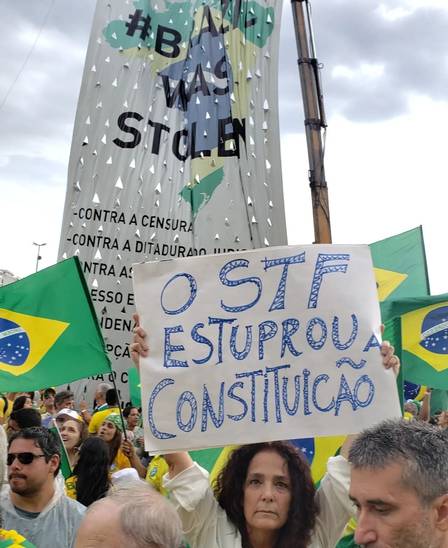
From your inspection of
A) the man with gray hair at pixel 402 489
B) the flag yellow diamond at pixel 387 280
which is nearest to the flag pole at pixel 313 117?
the flag yellow diamond at pixel 387 280

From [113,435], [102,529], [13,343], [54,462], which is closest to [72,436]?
[113,435]

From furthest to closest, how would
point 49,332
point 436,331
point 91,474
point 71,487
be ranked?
point 436,331, point 49,332, point 71,487, point 91,474

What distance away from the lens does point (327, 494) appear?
3076 millimetres

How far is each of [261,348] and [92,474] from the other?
1784 millimetres

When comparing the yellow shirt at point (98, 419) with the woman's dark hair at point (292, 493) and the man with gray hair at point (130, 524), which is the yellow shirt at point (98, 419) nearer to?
the woman's dark hair at point (292, 493)

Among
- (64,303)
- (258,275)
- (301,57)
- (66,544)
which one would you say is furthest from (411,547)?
(301,57)

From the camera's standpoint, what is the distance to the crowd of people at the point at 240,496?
186cm

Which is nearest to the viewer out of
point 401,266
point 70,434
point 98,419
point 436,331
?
point 70,434

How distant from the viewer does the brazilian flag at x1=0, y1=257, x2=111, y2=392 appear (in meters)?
5.11

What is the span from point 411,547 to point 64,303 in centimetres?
375

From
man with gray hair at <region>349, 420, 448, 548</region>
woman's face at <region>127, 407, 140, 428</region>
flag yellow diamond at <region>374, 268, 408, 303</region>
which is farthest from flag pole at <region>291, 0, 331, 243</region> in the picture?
man with gray hair at <region>349, 420, 448, 548</region>

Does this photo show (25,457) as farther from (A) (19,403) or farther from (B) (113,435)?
(A) (19,403)

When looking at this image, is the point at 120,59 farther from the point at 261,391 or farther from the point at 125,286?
the point at 261,391

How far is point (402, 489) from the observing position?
6.25ft
